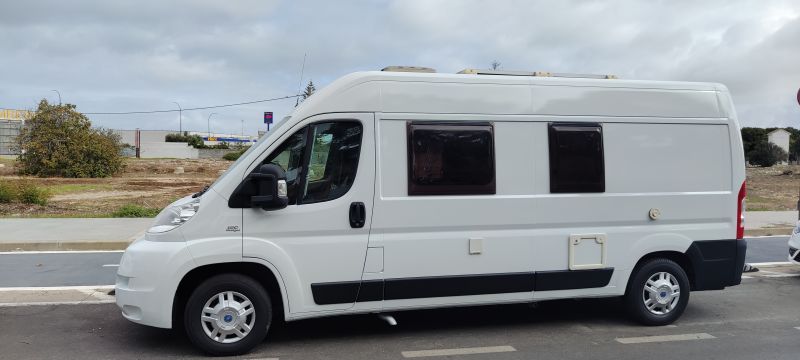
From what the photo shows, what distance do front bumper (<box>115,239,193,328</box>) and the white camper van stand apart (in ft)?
0.04

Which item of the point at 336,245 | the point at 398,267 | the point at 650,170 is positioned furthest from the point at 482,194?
the point at 650,170

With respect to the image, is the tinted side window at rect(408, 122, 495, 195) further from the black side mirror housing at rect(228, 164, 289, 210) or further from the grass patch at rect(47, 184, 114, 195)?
the grass patch at rect(47, 184, 114, 195)

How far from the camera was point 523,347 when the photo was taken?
5488 mm

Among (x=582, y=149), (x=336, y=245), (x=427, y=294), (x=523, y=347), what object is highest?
(x=582, y=149)

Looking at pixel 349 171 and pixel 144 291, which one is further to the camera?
pixel 349 171

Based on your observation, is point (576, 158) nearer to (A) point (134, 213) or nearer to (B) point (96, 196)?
(A) point (134, 213)

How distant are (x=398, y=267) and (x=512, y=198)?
1.23 m

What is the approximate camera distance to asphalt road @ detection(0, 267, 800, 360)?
530cm

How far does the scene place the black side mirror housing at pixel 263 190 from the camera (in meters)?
4.95

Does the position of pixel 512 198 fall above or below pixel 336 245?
above

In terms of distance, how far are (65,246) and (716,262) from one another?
10.7 metres

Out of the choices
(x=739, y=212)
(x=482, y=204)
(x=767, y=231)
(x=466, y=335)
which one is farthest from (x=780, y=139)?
(x=482, y=204)

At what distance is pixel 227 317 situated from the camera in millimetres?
5074

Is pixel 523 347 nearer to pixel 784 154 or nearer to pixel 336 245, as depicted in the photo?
pixel 336 245
